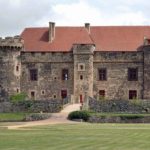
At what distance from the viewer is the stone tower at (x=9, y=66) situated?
74.2m

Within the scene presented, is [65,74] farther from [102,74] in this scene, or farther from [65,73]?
[102,74]

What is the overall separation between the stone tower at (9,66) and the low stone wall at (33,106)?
6887mm

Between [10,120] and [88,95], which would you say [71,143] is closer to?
[10,120]

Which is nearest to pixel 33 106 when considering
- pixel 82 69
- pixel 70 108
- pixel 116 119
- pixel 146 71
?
pixel 70 108

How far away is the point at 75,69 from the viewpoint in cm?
7462

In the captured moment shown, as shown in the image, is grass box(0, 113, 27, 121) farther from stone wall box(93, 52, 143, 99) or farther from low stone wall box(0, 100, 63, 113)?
stone wall box(93, 52, 143, 99)

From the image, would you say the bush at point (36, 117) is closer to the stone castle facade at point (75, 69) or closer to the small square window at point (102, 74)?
the stone castle facade at point (75, 69)

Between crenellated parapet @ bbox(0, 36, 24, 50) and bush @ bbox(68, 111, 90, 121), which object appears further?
crenellated parapet @ bbox(0, 36, 24, 50)

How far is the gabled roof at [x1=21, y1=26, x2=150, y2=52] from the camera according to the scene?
75688mm

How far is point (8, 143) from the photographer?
2625 cm

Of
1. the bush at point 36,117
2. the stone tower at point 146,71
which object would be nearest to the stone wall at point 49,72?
the stone tower at point 146,71

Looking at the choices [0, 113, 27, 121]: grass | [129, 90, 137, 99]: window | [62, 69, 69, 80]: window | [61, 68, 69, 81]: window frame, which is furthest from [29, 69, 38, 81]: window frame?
[0, 113, 27, 121]: grass

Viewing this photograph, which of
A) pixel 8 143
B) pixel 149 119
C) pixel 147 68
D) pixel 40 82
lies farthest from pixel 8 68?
pixel 8 143

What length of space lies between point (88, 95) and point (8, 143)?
4796 cm
